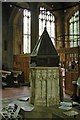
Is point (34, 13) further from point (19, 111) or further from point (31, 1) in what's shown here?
point (19, 111)

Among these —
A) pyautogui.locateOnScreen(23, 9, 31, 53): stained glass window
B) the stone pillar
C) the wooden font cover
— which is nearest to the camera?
the stone pillar

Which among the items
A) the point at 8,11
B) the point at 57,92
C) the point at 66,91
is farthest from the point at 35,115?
the point at 8,11

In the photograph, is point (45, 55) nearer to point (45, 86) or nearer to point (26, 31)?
point (45, 86)

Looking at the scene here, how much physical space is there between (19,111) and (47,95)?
0.90 metres

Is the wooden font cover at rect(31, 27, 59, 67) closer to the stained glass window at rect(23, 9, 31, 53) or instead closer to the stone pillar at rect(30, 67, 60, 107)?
the stone pillar at rect(30, 67, 60, 107)

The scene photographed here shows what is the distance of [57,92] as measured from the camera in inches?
266

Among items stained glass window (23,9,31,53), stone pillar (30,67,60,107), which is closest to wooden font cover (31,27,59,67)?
stone pillar (30,67,60,107)

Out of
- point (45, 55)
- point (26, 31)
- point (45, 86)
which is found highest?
point (26, 31)

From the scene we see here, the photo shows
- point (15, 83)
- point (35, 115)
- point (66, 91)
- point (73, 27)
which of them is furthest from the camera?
point (73, 27)

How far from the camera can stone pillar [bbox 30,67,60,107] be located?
6656mm

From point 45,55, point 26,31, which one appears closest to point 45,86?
point 45,55

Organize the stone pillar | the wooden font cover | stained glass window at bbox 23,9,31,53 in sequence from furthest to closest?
stained glass window at bbox 23,9,31,53 → the wooden font cover → the stone pillar

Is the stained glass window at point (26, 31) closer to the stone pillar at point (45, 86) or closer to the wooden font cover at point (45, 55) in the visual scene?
the wooden font cover at point (45, 55)

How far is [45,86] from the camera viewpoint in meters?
6.68
